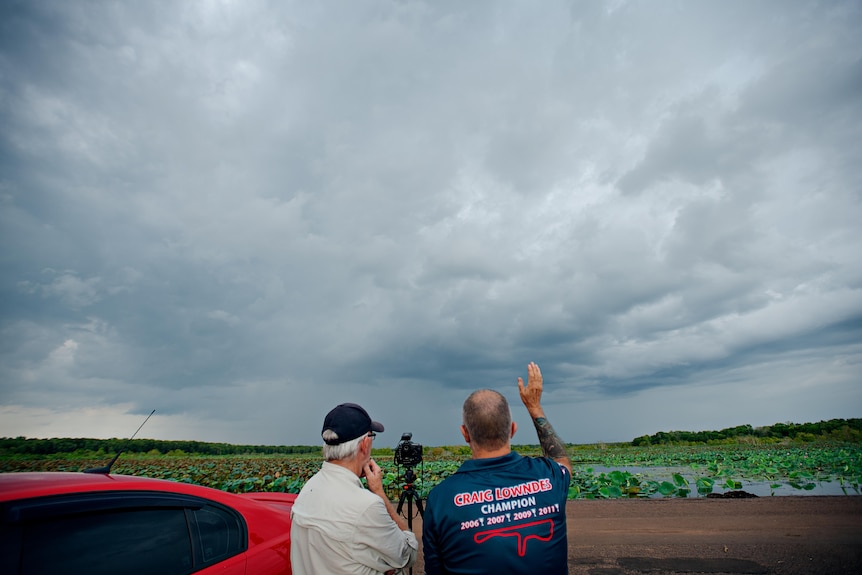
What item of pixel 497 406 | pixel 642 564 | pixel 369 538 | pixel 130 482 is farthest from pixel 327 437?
pixel 642 564

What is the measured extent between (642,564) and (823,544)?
10.9ft

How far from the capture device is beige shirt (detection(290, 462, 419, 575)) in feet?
8.07

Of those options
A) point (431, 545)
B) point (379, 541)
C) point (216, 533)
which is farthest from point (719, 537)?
point (216, 533)

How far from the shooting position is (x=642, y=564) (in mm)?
6875

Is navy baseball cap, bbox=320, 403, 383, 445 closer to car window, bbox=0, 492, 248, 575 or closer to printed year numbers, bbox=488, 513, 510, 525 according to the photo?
printed year numbers, bbox=488, 513, 510, 525

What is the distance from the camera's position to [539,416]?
10.3ft

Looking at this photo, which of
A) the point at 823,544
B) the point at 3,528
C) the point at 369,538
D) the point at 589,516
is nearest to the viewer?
the point at 3,528

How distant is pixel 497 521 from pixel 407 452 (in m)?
2.36

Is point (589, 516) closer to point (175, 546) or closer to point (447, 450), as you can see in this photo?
point (175, 546)

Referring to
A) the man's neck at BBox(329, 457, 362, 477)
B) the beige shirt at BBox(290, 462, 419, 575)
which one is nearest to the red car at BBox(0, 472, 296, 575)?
the beige shirt at BBox(290, 462, 419, 575)

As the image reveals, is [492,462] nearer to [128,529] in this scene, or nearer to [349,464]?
[349,464]

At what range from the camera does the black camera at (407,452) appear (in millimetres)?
4504

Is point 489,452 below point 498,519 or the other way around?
the other way around

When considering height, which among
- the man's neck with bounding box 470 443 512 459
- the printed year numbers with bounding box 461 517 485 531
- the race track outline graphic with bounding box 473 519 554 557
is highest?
the man's neck with bounding box 470 443 512 459
